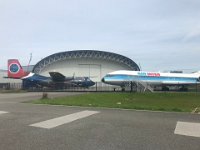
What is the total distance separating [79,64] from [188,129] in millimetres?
76445

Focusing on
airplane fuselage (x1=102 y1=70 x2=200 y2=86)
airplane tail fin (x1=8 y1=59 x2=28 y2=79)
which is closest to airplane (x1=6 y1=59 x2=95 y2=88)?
airplane tail fin (x1=8 y1=59 x2=28 y2=79)

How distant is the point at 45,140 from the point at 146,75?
46.1 meters

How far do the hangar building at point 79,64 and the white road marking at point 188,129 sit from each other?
7275 cm

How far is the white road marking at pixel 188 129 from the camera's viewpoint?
308 inches

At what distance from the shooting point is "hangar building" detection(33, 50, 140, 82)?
274 ft

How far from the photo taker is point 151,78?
172 ft

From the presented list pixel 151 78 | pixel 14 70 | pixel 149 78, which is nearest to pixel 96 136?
pixel 149 78

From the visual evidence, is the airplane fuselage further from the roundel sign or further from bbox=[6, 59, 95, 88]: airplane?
the roundel sign

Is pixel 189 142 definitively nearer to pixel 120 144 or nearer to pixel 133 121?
pixel 120 144

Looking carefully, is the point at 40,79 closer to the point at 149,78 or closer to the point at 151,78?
the point at 149,78

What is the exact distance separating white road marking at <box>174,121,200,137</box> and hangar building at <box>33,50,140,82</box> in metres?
72.7

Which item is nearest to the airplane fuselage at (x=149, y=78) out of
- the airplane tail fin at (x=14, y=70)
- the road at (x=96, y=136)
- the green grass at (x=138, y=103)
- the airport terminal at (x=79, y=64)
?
the airplane tail fin at (x=14, y=70)

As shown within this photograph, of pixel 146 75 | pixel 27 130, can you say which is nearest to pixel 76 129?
pixel 27 130

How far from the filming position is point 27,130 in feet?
27.1
